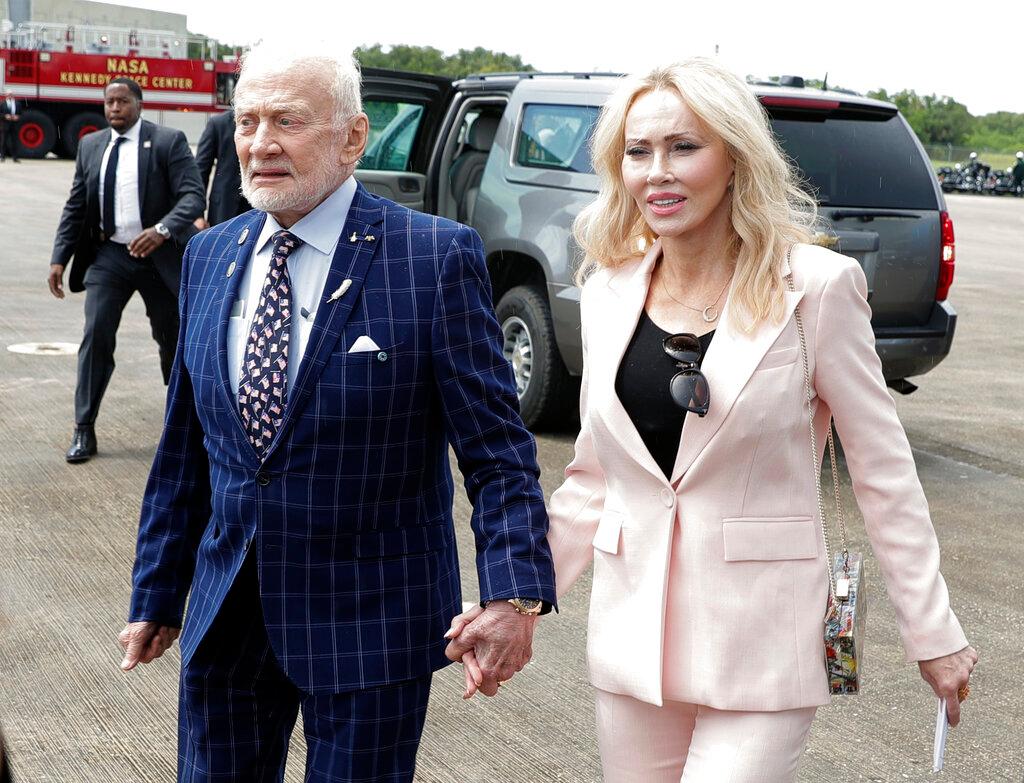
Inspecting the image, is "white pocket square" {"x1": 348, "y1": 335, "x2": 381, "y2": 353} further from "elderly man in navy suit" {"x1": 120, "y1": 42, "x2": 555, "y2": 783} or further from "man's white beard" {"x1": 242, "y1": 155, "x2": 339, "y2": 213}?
"man's white beard" {"x1": 242, "y1": 155, "x2": 339, "y2": 213}

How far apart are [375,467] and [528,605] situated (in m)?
0.38

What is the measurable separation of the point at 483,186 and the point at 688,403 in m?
6.07

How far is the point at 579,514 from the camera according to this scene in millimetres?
2748

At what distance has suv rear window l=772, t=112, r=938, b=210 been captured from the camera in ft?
23.9

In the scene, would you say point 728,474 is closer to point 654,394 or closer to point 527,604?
point 654,394

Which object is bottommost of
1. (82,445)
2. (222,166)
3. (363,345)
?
(82,445)

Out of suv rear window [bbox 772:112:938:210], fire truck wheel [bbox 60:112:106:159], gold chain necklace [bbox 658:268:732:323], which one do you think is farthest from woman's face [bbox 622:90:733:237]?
fire truck wheel [bbox 60:112:106:159]

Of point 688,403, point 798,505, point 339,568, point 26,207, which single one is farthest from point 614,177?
point 26,207

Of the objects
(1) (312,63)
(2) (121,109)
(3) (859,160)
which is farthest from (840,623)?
(2) (121,109)

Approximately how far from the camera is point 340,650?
8.14 feet

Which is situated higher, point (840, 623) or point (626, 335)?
point (626, 335)

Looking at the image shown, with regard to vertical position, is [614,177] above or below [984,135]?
above

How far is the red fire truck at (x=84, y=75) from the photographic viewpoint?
34.2 metres

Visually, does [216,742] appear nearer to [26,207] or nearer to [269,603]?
[269,603]
